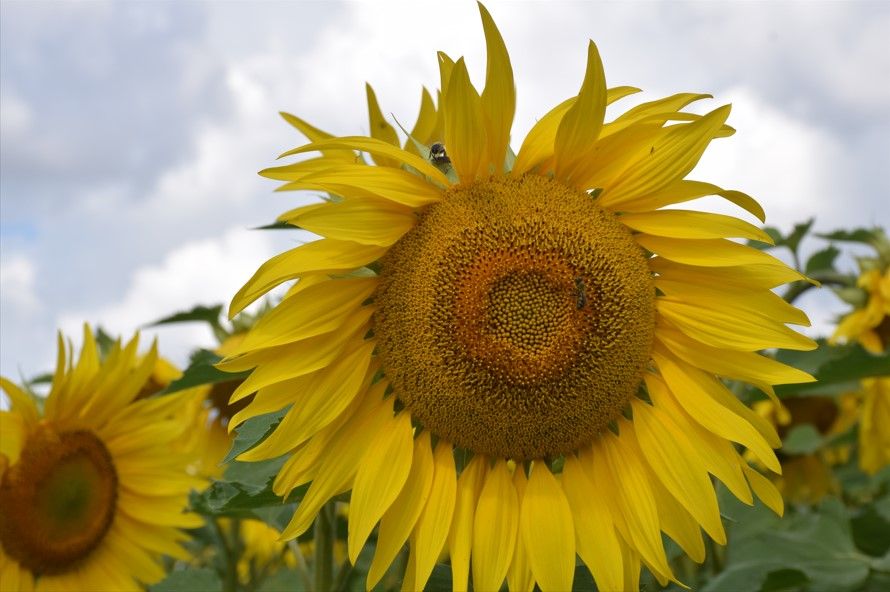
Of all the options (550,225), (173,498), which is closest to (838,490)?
(173,498)

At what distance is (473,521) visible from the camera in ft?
6.22

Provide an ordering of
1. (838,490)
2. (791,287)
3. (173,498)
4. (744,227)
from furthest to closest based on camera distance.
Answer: (838,490) < (173,498) < (791,287) < (744,227)

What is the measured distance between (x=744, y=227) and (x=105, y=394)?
240 cm

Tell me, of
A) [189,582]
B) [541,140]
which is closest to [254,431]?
[541,140]

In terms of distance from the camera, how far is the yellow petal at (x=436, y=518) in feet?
5.94

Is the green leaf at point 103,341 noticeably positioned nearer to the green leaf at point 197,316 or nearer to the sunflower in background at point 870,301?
the green leaf at point 197,316

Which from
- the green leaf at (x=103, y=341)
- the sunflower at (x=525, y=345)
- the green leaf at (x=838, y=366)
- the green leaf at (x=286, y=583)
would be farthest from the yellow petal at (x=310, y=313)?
the green leaf at (x=103, y=341)

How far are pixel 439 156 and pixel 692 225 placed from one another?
54 cm

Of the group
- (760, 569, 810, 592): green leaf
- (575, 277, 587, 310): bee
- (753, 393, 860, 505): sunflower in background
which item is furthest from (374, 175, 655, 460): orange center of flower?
(753, 393, 860, 505): sunflower in background

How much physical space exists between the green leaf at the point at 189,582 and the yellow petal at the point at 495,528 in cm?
151

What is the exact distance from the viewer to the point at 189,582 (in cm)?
311

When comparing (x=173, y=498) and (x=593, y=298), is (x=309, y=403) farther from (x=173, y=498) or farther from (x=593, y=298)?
(x=173, y=498)

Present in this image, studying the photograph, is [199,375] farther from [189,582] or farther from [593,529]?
[189,582]

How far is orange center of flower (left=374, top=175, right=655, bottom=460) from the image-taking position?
1852mm
